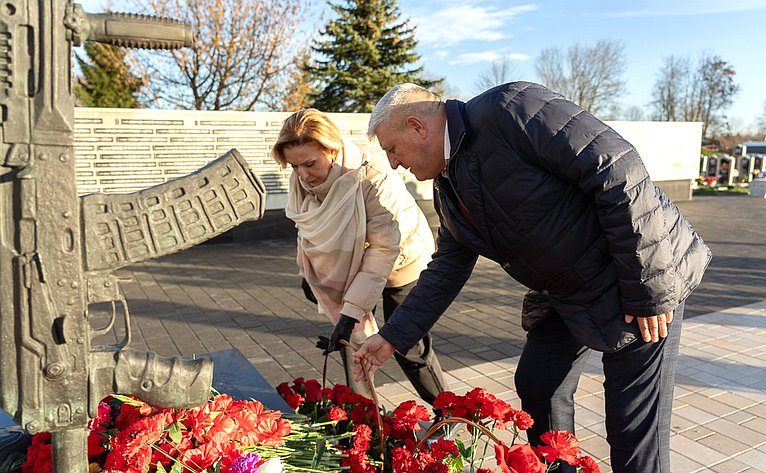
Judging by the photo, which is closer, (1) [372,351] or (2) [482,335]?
(1) [372,351]

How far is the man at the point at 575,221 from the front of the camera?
1.67 meters

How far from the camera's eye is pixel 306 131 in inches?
92.4

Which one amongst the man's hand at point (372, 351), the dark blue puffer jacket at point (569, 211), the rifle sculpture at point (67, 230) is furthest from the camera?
the man's hand at point (372, 351)

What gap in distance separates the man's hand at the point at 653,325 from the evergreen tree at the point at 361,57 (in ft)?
60.6

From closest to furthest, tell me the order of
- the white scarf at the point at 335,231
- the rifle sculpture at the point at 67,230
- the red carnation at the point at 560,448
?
1. the rifle sculpture at the point at 67,230
2. the red carnation at the point at 560,448
3. the white scarf at the point at 335,231

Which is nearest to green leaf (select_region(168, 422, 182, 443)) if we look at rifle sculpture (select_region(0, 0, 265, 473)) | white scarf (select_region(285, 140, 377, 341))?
rifle sculpture (select_region(0, 0, 265, 473))

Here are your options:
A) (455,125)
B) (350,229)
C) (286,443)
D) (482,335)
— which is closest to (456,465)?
(286,443)

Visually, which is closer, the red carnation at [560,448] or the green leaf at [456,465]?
the red carnation at [560,448]

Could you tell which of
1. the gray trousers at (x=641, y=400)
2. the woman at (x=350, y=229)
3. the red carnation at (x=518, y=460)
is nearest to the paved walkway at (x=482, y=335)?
the gray trousers at (x=641, y=400)

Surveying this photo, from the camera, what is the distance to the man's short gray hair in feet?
6.16

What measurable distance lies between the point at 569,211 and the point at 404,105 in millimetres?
614

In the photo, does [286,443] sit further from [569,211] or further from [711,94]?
[711,94]

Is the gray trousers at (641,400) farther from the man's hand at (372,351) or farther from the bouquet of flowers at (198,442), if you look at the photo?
the bouquet of flowers at (198,442)

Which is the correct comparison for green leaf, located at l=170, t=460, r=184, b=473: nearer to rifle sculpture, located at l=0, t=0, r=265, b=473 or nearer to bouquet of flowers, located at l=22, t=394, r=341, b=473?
bouquet of flowers, located at l=22, t=394, r=341, b=473
